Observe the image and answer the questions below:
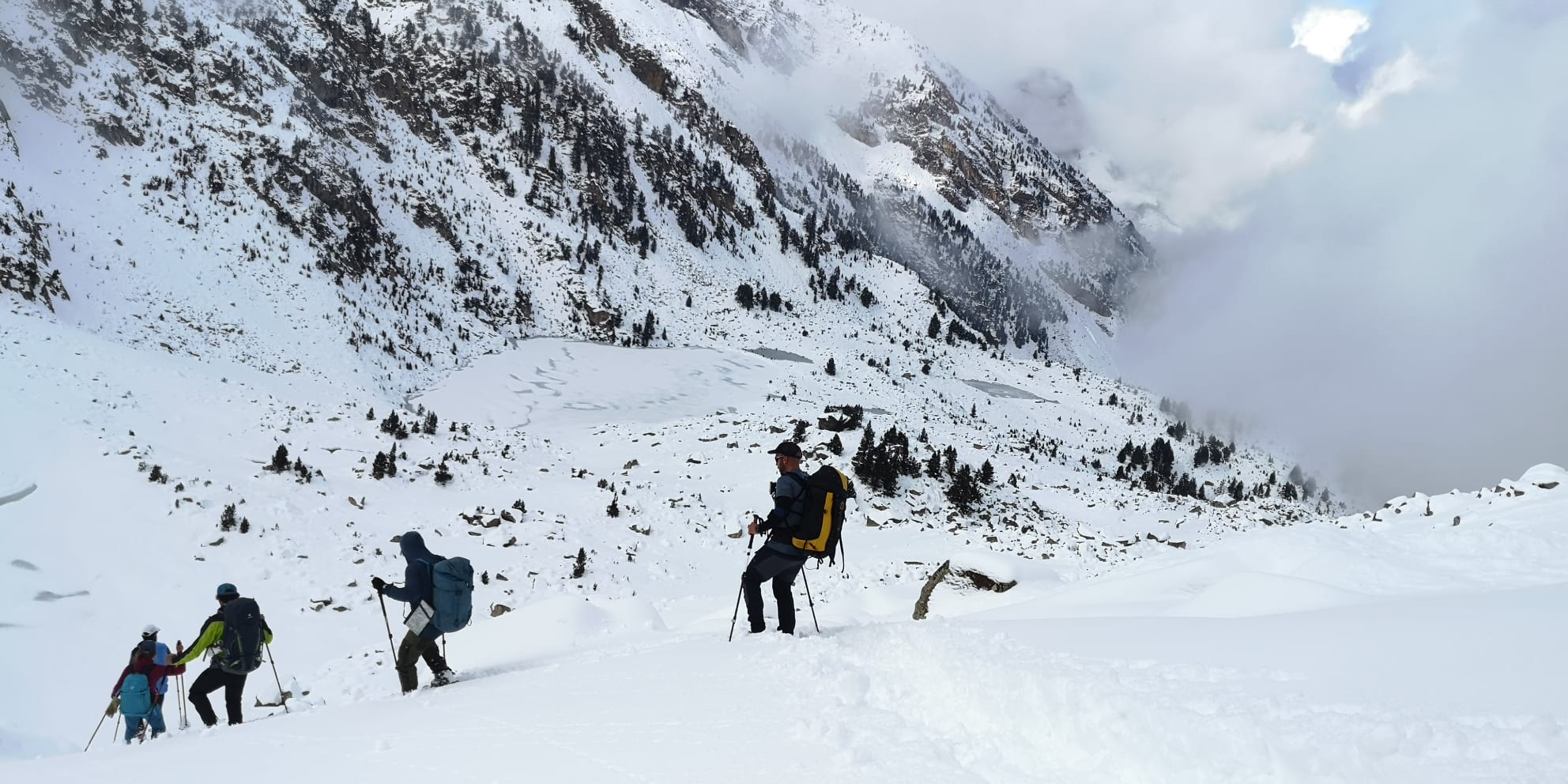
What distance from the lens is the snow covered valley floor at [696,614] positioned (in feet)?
11.6

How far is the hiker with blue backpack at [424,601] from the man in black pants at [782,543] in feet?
8.82

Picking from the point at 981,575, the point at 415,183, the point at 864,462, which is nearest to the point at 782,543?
the point at 981,575

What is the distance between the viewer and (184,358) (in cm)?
2272

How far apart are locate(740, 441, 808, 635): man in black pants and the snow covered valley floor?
43 cm

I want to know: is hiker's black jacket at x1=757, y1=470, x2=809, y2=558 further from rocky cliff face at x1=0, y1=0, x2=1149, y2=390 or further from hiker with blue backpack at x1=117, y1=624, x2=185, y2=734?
rocky cliff face at x1=0, y1=0, x2=1149, y2=390

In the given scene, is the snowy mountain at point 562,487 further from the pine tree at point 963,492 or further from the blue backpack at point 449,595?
the blue backpack at point 449,595

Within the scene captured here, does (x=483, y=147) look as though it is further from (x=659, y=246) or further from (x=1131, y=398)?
(x=1131, y=398)

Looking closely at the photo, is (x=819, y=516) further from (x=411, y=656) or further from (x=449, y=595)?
(x=411, y=656)

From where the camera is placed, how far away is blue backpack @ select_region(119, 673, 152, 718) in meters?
7.47

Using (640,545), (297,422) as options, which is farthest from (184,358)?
(640,545)

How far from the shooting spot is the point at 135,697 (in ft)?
24.6

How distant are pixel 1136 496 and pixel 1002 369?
42.6 m

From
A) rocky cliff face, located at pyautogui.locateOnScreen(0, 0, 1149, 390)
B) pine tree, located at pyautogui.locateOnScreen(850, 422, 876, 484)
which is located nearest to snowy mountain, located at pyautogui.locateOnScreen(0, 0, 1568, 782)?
rocky cliff face, located at pyautogui.locateOnScreen(0, 0, 1149, 390)

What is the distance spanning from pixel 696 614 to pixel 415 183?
47830mm
